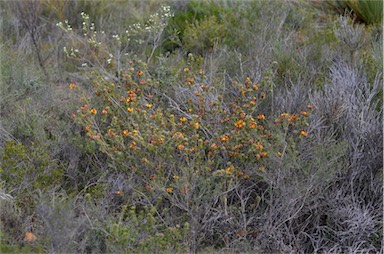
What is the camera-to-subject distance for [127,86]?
17.5 feet

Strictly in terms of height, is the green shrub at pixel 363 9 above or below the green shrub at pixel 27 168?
below

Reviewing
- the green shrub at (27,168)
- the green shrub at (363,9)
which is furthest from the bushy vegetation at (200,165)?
the green shrub at (363,9)

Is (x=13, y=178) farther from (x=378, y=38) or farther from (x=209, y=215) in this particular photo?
(x=378, y=38)

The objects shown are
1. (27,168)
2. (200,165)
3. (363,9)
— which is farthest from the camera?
(363,9)

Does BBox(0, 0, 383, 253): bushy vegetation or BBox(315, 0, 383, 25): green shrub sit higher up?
BBox(0, 0, 383, 253): bushy vegetation

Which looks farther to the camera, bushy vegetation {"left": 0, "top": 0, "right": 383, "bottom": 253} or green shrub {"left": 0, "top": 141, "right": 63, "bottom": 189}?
green shrub {"left": 0, "top": 141, "right": 63, "bottom": 189}

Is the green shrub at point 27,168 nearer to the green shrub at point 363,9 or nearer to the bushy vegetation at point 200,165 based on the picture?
the bushy vegetation at point 200,165

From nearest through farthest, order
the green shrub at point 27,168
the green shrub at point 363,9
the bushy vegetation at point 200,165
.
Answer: the bushy vegetation at point 200,165, the green shrub at point 27,168, the green shrub at point 363,9

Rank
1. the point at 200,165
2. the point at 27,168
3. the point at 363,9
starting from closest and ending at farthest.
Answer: the point at 200,165 → the point at 27,168 → the point at 363,9

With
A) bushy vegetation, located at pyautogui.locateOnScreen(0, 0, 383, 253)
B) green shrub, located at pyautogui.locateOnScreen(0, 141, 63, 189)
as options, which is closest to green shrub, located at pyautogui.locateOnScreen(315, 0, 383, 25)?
bushy vegetation, located at pyautogui.locateOnScreen(0, 0, 383, 253)

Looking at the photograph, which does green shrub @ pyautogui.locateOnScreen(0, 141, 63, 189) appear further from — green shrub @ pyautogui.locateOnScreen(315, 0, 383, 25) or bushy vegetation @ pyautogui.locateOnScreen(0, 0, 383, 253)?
green shrub @ pyautogui.locateOnScreen(315, 0, 383, 25)

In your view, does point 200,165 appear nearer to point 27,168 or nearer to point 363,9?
point 27,168

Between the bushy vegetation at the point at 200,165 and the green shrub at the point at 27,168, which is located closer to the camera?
the bushy vegetation at the point at 200,165

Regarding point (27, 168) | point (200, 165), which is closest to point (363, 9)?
point (200, 165)
